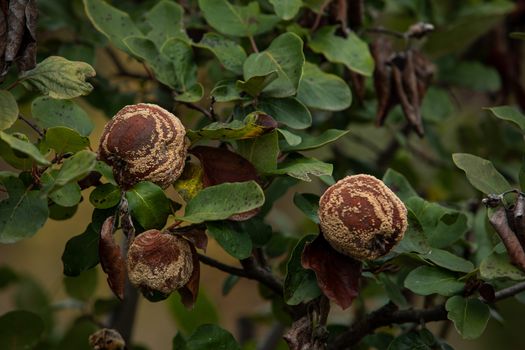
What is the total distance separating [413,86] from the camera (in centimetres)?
109

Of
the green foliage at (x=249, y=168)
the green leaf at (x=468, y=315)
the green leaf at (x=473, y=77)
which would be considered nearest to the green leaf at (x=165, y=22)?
the green foliage at (x=249, y=168)

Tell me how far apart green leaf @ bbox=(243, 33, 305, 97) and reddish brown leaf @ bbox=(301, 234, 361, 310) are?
0.16 meters

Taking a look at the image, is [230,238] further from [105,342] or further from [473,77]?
[473,77]

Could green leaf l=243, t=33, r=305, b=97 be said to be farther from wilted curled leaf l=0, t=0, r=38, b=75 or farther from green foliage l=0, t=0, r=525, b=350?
wilted curled leaf l=0, t=0, r=38, b=75

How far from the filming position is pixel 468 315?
0.84m

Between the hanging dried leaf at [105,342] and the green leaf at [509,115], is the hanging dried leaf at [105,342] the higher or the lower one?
the lower one

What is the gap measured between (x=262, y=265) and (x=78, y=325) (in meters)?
0.39

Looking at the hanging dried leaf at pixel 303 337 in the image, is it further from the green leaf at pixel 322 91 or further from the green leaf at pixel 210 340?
the green leaf at pixel 322 91

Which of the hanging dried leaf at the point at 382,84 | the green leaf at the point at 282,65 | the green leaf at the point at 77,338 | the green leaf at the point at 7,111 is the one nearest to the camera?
the green leaf at the point at 7,111

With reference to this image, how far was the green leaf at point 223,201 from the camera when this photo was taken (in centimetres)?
76

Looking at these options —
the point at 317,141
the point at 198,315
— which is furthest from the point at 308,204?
the point at 198,315

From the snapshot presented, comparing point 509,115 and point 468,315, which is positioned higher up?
point 509,115

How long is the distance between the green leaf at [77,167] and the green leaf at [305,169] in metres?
0.20

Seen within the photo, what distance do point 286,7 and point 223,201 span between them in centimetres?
27
